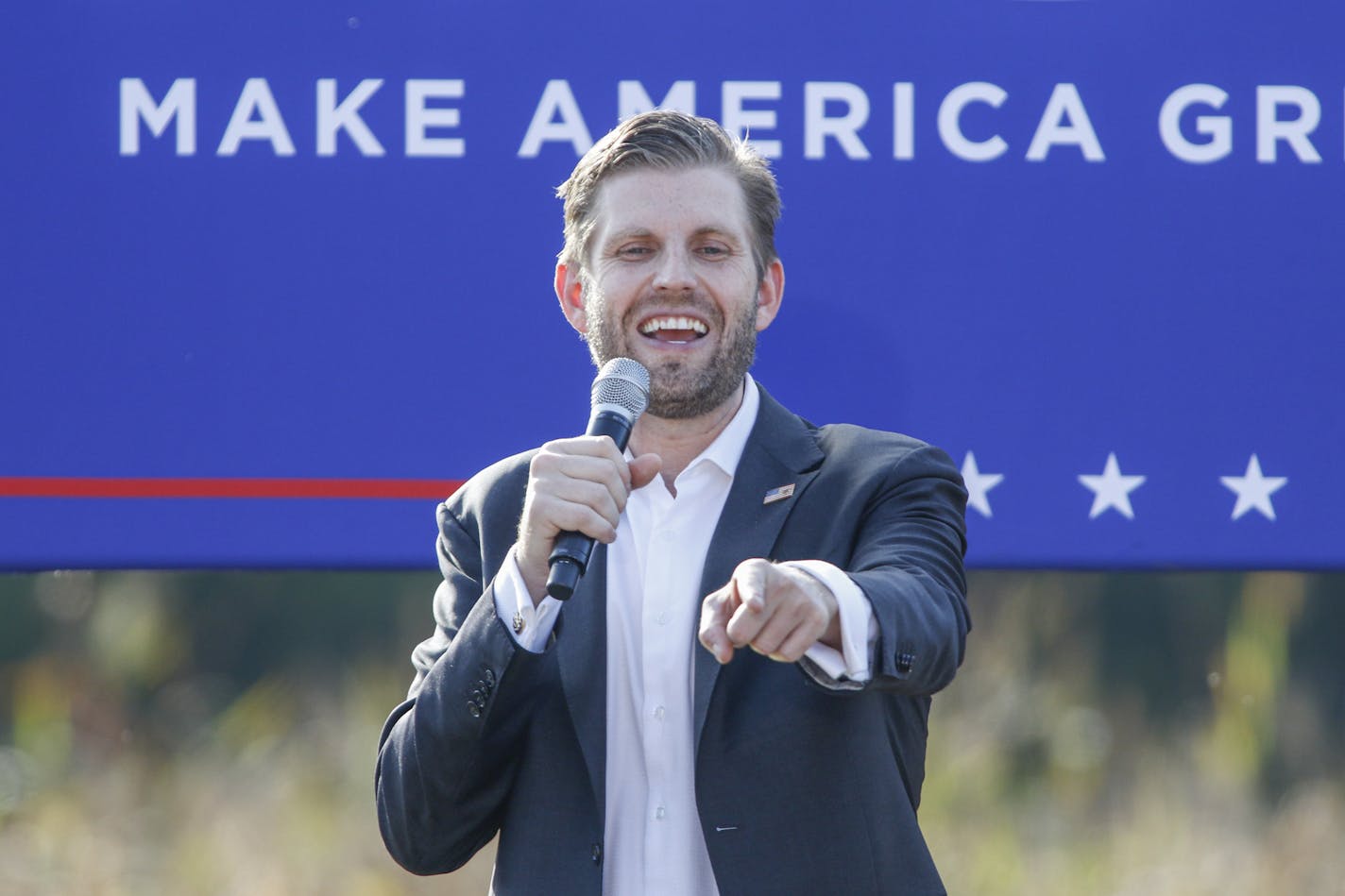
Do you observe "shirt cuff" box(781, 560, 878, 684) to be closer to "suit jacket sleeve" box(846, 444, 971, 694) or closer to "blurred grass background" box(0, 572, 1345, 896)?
"suit jacket sleeve" box(846, 444, 971, 694)

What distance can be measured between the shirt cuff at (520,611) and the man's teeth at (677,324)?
432mm

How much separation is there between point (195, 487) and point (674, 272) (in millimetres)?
1295

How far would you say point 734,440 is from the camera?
6.31 ft

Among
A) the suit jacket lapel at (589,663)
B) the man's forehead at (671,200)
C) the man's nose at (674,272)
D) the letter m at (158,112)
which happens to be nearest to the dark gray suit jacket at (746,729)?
the suit jacket lapel at (589,663)

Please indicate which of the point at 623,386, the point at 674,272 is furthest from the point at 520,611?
the point at 674,272

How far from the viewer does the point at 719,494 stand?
1901mm

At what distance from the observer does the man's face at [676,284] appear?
1.92m

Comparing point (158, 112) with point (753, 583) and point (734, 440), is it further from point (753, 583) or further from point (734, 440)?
point (753, 583)

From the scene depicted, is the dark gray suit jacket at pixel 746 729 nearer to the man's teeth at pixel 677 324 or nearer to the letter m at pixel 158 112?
the man's teeth at pixel 677 324

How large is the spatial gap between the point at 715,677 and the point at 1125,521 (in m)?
1.37

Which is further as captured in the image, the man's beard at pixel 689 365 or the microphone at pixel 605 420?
the man's beard at pixel 689 365

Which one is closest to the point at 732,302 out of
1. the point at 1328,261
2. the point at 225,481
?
the point at 225,481

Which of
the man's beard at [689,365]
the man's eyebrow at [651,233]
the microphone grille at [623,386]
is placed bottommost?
the microphone grille at [623,386]

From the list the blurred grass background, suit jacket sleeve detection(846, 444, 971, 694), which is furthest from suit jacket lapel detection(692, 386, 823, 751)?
the blurred grass background
